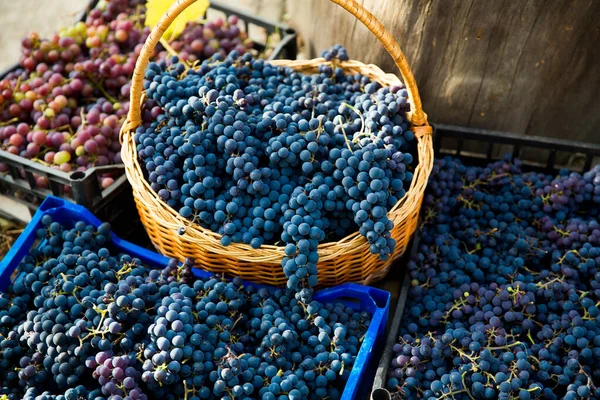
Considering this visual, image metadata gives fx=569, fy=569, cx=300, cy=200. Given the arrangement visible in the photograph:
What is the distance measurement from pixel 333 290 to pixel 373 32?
2.73ft

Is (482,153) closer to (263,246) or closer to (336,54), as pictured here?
(336,54)

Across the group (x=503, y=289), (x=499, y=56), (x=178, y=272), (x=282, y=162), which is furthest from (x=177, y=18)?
(x=503, y=289)

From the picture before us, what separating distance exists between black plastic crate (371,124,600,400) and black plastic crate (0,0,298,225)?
2.94 feet

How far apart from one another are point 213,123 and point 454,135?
1.04 meters

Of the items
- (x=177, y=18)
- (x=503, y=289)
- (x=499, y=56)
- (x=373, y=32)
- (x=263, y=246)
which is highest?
(x=373, y=32)

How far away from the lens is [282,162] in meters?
1.82

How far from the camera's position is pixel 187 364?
5.20ft

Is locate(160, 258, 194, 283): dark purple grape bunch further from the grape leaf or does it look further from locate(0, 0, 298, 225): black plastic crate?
the grape leaf

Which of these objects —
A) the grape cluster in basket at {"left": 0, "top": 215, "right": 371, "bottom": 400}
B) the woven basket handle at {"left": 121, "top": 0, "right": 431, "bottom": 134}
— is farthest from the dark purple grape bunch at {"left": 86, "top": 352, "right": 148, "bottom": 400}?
the woven basket handle at {"left": 121, "top": 0, "right": 431, "bottom": 134}

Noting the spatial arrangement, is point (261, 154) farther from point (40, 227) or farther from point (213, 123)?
point (40, 227)

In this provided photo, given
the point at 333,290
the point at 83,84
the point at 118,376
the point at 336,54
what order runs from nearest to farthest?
1. the point at 118,376
2. the point at 333,290
3. the point at 336,54
4. the point at 83,84

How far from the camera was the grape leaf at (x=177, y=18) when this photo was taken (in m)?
2.51

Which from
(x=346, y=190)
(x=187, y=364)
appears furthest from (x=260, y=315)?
(x=346, y=190)

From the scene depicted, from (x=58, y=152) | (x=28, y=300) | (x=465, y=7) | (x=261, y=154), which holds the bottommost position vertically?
(x=28, y=300)
